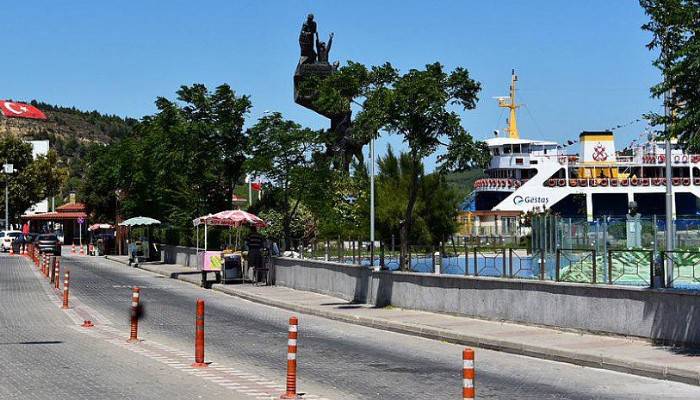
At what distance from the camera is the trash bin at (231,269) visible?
1490 inches

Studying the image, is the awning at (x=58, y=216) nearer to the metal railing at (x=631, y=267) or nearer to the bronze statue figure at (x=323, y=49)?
the bronze statue figure at (x=323, y=49)

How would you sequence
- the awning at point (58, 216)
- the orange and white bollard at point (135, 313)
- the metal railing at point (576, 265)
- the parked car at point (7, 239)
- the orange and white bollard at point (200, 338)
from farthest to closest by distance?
the awning at point (58, 216) < the parked car at point (7, 239) < the metal railing at point (576, 265) < the orange and white bollard at point (135, 313) < the orange and white bollard at point (200, 338)

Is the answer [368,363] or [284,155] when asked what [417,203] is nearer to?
[284,155]

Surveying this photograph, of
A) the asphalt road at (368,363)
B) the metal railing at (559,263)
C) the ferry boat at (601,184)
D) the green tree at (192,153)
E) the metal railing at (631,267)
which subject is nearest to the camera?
the asphalt road at (368,363)

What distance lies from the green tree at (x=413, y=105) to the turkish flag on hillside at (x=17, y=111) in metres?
135

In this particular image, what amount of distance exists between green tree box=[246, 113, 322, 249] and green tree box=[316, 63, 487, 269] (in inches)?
481

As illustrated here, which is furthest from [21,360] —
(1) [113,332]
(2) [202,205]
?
(2) [202,205]

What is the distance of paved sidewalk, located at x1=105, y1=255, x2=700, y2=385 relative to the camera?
48.1 feet

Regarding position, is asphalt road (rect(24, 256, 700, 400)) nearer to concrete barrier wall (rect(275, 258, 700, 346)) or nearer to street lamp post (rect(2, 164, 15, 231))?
concrete barrier wall (rect(275, 258, 700, 346))

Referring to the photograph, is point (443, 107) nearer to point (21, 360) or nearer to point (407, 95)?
point (407, 95)

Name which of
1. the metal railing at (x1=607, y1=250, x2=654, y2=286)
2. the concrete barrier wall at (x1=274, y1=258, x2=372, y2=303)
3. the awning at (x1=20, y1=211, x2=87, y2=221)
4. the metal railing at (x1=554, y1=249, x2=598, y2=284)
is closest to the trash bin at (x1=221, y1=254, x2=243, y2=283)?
the concrete barrier wall at (x1=274, y1=258, x2=372, y2=303)

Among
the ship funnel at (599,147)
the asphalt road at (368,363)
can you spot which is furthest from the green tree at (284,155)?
the ship funnel at (599,147)

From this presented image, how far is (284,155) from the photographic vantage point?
3938 centimetres

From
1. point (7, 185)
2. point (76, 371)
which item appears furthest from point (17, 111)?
point (76, 371)
